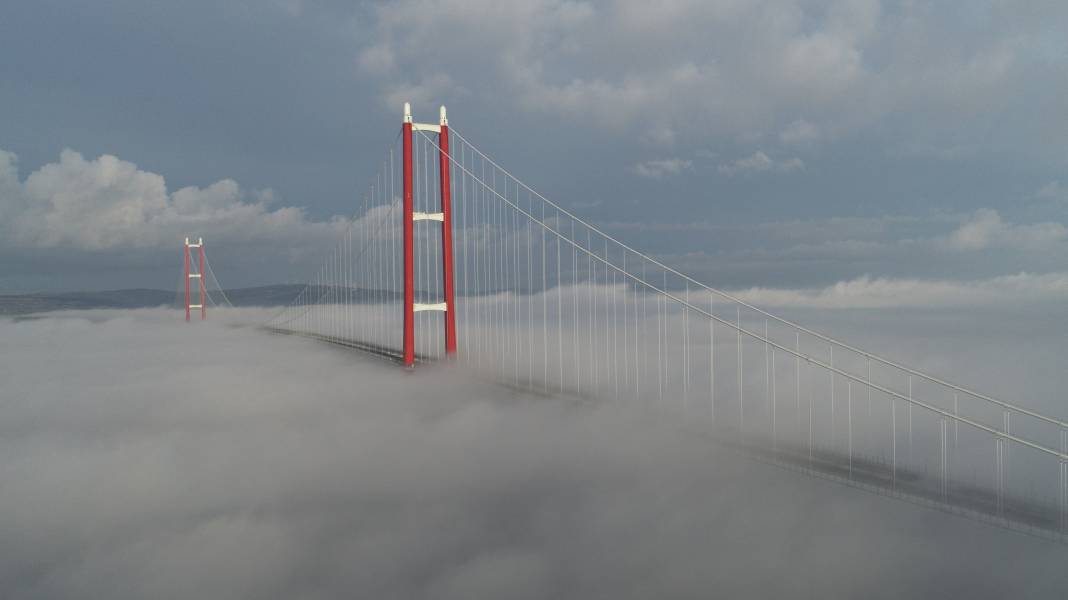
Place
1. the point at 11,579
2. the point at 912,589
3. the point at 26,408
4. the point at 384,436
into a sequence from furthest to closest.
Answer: the point at 26,408 → the point at 384,436 → the point at 11,579 → the point at 912,589

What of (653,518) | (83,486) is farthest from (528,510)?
(83,486)

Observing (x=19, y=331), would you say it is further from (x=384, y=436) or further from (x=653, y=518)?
(x=653, y=518)

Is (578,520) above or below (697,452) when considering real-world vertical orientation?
below

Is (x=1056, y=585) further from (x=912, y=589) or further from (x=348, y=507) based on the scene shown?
(x=348, y=507)

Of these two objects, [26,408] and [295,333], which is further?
[295,333]

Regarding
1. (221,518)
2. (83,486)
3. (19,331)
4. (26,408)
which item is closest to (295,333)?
(26,408)

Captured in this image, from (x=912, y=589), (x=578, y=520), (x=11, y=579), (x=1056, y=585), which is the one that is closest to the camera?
(x=1056, y=585)
